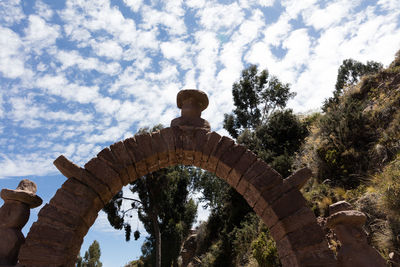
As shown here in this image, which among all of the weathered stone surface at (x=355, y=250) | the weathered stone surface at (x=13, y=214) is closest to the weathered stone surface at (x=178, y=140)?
the weathered stone surface at (x=13, y=214)

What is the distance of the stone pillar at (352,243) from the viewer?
3.70 meters

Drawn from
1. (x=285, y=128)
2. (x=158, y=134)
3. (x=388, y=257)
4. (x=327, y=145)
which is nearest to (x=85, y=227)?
(x=158, y=134)

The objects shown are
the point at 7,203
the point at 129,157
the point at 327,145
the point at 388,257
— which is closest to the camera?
the point at 7,203

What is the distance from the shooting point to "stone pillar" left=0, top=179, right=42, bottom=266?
13.0ft

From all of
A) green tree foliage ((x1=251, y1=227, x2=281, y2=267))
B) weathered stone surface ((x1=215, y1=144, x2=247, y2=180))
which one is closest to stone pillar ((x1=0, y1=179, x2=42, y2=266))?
weathered stone surface ((x1=215, y1=144, x2=247, y2=180))

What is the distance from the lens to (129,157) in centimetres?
479

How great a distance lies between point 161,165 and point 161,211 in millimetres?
14389

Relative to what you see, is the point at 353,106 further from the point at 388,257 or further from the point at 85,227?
the point at 85,227

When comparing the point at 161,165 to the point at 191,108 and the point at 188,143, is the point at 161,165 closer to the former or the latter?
the point at 188,143

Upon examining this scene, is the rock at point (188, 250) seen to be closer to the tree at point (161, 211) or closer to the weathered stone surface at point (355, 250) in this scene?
the tree at point (161, 211)

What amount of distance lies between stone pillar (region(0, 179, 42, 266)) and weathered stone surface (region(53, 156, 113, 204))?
616 millimetres

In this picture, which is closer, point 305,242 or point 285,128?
point 305,242

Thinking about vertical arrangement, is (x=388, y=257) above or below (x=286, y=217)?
below

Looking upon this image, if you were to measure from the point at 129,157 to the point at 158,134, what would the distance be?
0.70 m
